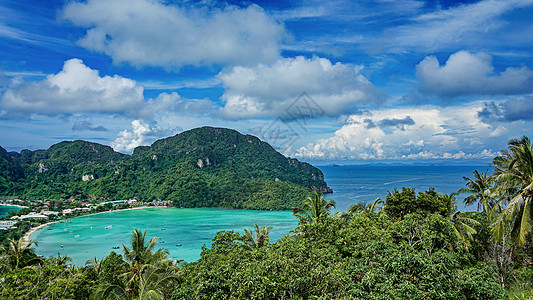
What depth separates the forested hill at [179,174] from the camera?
89.3m

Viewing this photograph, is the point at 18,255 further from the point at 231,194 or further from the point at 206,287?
the point at 231,194

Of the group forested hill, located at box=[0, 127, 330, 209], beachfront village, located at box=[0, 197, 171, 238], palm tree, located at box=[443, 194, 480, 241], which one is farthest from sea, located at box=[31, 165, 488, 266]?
palm tree, located at box=[443, 194, 480, 241]

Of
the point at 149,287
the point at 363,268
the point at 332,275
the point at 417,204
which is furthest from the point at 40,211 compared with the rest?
the point at 363,268

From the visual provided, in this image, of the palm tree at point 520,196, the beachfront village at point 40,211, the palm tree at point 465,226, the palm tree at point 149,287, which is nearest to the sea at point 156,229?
the beachfront village at point 40,211

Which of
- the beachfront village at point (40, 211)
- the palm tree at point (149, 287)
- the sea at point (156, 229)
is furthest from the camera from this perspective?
the beachfront village at point (40, 211)

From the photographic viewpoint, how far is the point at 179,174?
10819 centimetres

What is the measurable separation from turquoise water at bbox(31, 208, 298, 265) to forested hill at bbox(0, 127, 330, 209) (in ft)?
29.7

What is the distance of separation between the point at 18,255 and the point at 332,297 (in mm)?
18891

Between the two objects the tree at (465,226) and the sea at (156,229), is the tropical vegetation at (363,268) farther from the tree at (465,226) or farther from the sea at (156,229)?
the sea at (156,229)

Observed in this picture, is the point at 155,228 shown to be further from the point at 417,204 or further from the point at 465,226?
the point at 465,226

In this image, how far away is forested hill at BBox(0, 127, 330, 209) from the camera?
89.3m

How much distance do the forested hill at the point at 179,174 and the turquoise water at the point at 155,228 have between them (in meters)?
9.04

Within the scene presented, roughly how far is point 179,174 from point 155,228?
5238 cm

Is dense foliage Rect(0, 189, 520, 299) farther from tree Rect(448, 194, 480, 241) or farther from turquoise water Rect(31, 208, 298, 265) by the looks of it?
turquoise water Rect(31, 208, 298, 265)
